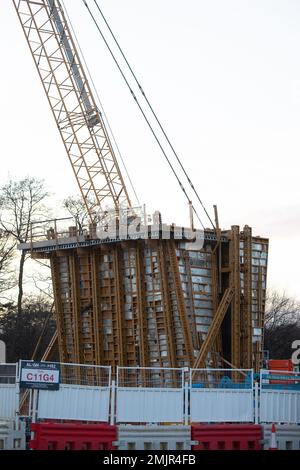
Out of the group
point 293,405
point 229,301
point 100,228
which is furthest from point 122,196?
point 293,405

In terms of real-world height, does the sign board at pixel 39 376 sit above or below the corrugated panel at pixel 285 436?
above

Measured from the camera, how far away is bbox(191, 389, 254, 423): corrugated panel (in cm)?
2402

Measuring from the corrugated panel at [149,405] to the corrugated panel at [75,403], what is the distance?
385mm

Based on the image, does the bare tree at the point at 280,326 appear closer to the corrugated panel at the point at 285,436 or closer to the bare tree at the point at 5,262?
the bare tree at the point at 5,262

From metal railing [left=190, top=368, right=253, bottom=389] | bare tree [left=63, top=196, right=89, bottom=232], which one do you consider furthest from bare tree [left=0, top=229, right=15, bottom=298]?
metal railing [left=190, top=368, right=253, bottom=389]

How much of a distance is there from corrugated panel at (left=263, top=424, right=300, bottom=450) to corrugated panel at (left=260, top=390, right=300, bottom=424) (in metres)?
0.41

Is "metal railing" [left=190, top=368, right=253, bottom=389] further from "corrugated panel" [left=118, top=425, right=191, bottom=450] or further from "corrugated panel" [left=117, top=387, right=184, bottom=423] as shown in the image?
"corrugated panel" [left=118, top=425, right=191, bottom=450]

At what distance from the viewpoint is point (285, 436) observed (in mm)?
24297

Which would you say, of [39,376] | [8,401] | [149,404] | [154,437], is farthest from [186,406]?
[8,401]

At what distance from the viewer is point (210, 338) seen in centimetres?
4200

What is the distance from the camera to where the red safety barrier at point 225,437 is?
76.2ft

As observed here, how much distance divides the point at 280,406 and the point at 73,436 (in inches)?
219

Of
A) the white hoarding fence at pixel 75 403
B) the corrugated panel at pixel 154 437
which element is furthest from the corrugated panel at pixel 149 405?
the corrugated panel at pixel 154 437
